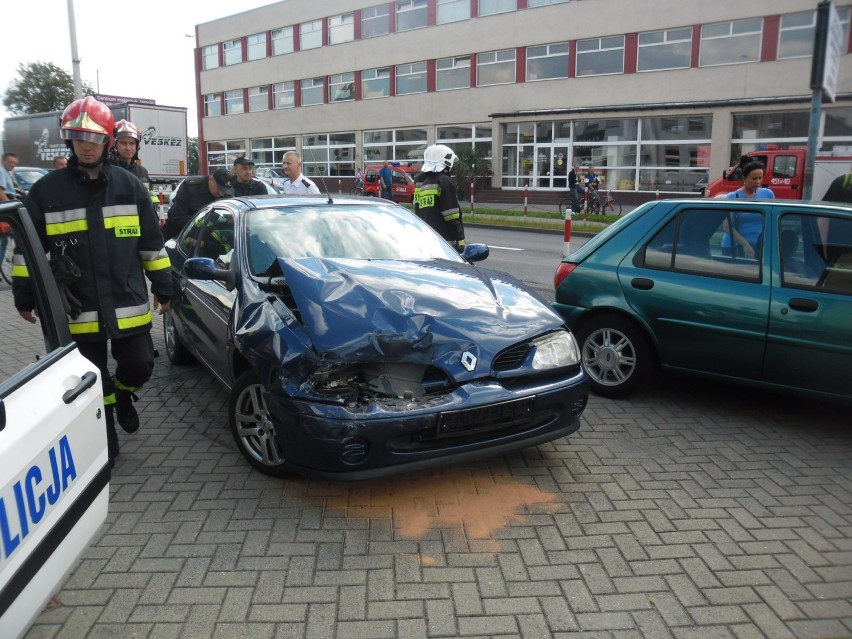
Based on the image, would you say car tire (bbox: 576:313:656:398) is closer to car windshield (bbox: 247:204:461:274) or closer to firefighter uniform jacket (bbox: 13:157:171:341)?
car windshield (bbox: 247:204:461:274)

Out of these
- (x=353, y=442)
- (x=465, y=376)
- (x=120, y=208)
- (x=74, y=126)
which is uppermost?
(x=74, y=126)

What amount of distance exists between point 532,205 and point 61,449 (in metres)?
29.3

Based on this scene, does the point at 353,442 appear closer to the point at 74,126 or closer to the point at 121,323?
the point at 121,323

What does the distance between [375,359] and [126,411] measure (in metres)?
1.97

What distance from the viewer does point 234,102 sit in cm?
4822

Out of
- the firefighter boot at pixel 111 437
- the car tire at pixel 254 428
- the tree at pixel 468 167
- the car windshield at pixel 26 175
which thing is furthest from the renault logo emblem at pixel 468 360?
the tree at pixel 468 167

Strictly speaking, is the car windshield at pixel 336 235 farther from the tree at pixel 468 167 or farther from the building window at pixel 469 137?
the building window at pixel 469 137

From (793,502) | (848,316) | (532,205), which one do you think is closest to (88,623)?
(793,502)

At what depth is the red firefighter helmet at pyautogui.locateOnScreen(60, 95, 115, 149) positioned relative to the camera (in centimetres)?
362

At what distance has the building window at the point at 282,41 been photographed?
4356 centimetres

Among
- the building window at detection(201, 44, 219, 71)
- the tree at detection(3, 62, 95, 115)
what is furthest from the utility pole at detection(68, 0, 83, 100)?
the tree at detection(3, 62, 95, 115)

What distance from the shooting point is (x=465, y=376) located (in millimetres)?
3484

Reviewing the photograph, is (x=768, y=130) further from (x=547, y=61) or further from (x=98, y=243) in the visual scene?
(x=98, y=243)

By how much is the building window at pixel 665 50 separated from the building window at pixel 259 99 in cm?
2587
